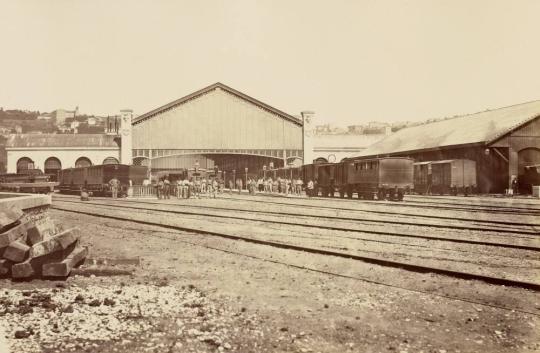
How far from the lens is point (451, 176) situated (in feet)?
108

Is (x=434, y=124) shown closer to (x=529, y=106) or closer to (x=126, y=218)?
(x=529, y=106)

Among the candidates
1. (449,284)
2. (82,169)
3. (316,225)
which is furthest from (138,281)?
(82,169)

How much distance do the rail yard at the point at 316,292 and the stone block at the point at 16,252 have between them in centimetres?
41

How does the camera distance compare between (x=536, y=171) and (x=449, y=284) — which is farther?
(x=536, y=171)

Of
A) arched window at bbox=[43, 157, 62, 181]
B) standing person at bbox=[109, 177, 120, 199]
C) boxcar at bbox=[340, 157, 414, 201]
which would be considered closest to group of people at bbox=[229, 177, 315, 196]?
boxcar at bbox=[340, 157, 414, 201]

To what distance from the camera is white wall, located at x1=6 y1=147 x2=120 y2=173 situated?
166 feet

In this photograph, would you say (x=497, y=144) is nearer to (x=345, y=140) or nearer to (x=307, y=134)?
(x=307, y=134)

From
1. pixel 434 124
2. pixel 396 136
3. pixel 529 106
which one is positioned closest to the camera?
pixel 529 106

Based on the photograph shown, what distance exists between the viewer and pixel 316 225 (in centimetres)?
1434

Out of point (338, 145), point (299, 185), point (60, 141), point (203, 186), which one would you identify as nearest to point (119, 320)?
point (203, 186)

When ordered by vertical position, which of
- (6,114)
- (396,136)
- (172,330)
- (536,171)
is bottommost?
(172,330)

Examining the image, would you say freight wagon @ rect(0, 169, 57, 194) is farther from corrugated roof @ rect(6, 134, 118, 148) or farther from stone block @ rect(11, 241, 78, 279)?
stone block @ rect(11, 241, 78, 279)

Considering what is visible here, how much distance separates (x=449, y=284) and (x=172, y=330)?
4112 millimetres

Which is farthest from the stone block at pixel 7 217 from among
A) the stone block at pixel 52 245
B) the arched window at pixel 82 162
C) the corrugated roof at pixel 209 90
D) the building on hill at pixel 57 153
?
the arched window at pixel 82 162
